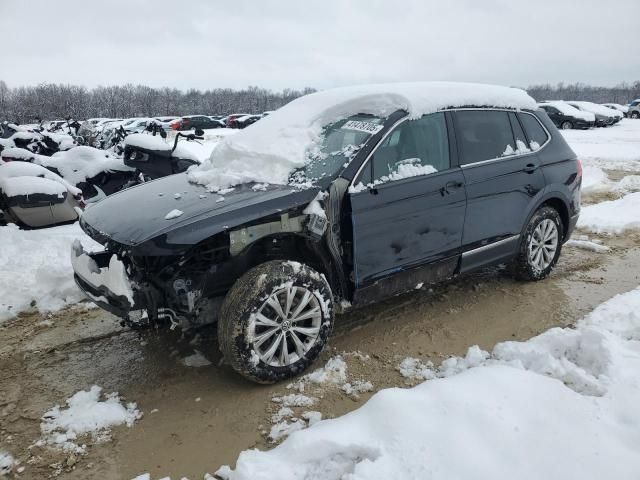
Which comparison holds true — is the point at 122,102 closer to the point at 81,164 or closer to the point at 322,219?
the point at 81,164

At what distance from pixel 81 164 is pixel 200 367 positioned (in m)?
5.47

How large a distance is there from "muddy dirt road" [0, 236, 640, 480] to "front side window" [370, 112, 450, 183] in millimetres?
1268

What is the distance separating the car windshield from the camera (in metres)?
3.28

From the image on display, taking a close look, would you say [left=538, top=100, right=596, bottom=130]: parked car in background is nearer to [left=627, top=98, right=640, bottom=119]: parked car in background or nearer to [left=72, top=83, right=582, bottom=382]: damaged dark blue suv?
[left=627, top=98, right=640, bottom=119]: parked car in background

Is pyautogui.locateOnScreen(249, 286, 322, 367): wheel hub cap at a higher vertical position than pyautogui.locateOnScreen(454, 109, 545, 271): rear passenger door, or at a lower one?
lower

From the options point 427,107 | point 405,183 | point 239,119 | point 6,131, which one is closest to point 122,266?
point 405,183

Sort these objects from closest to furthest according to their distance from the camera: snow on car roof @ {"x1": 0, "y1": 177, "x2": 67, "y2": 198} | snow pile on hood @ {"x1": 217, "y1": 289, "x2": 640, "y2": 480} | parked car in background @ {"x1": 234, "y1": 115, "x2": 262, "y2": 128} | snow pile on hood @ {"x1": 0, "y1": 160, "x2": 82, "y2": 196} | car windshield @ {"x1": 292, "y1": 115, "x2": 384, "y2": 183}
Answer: snow pile on hood @ {"x1": 217, "y1": 289, "x2": 640, "y2": 480}, car windshield @ {"x1": 292, "y1": 115, "x2": 384, "y2": 183}, snow on car roof @ {"x1": 0, "y1": 177, "x2": 67, "y2": 198}, snow pile on hood @ {"x1": 0, "y1": 160, "x2": 82, "y2": 196}, parked car in background @ {"x1": 234, "y1": 115, "x2": 262, "y2": 128}

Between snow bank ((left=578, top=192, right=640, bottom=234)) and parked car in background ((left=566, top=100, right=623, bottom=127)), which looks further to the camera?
parked car in background ((left=566, top=100, right=623, bottom=127))

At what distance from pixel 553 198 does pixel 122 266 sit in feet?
13.0


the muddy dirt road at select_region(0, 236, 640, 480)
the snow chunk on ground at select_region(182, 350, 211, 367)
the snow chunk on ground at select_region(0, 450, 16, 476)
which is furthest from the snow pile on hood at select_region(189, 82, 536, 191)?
the snow chunk on ground at select_region(0, 450, 16, 476)

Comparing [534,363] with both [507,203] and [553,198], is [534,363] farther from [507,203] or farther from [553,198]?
[553,198]

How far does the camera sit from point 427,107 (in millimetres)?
3648

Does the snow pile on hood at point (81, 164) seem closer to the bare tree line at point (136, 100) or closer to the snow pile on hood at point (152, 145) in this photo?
the snow pile on hood at point (152, 145)

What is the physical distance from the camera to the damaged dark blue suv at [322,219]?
2.88 metres
